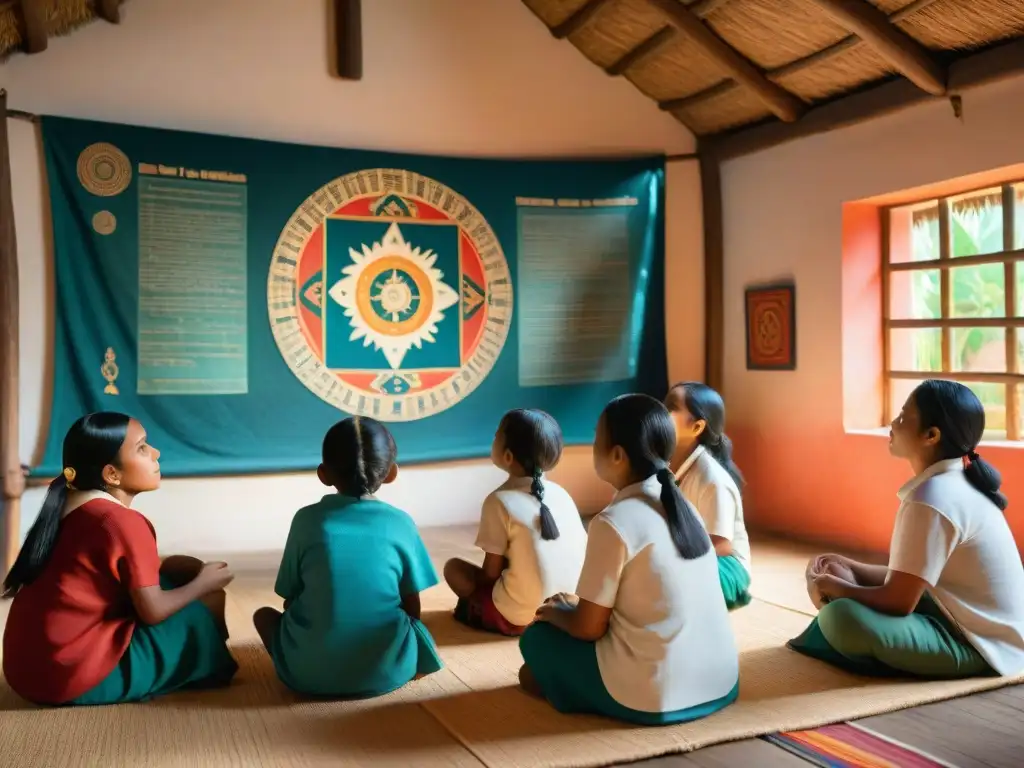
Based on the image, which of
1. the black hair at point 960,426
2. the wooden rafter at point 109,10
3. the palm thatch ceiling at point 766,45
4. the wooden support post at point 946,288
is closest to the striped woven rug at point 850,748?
the black hair at point 960,426

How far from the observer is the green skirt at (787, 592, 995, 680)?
2.44 metres

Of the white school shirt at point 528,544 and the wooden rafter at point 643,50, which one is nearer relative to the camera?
the white school shirt at point 528,544

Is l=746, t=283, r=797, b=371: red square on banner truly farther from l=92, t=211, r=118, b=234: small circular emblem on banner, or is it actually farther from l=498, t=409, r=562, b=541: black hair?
l=92, t=211, r=118, b=234: small circular emblem on banner

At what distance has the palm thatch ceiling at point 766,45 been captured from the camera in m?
3.75

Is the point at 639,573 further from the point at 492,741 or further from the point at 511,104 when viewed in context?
the point at 511,104

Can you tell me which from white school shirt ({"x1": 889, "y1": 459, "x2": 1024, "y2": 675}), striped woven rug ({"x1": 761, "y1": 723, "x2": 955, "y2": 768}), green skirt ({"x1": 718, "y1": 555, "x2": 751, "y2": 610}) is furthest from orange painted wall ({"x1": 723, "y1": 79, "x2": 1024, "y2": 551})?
striped woven rug ({"x1": 761, "y1": 723, "x2": 955, "y2": 768})

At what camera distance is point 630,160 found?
5.25m

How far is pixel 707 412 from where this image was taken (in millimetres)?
3246

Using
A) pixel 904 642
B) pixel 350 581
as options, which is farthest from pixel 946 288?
pixel 350 581

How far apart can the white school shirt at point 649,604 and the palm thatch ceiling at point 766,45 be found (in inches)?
102

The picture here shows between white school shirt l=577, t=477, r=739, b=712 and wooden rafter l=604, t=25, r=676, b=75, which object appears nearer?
white school shirt l=577, t=477, r=739, b=712

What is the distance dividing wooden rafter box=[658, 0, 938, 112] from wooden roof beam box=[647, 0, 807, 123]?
0.27ft

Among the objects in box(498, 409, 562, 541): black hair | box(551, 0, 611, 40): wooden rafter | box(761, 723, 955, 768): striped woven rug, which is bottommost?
box(761, 723, 955, 768): striped woven rug

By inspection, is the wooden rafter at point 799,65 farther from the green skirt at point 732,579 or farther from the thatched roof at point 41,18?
the thatched roof at point 41,18
